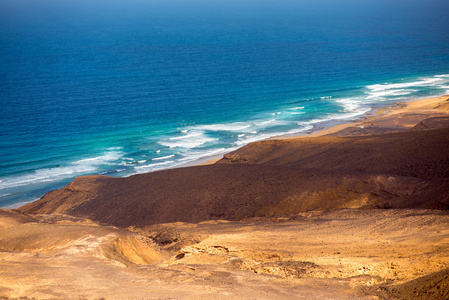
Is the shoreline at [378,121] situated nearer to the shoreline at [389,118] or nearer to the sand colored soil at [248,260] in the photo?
the shoreline at [389,118]

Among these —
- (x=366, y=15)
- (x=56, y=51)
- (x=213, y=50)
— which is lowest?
(x=213, y=50)

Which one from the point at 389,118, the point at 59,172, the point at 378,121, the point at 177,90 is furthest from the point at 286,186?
the point at 177,90

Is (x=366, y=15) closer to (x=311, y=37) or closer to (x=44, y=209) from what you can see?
(x=311, y=37)

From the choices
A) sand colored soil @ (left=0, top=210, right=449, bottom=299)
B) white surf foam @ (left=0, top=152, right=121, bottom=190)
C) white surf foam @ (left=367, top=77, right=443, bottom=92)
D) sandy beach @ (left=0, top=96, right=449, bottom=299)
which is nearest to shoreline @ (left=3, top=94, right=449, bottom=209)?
white surf foam @ (left=0, top=152, right=121, bottom=190)

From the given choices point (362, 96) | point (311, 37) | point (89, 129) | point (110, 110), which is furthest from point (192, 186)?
point (311, 37)

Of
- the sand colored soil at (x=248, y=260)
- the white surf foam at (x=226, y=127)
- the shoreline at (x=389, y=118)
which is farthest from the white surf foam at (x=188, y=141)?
the sand colored soil at (x=248, y=260)

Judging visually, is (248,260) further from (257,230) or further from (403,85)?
(403,85)

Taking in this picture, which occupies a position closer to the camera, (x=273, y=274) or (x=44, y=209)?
(x=273, y=274)
